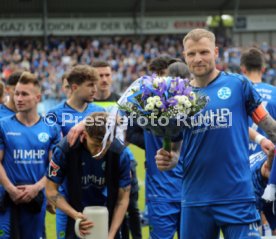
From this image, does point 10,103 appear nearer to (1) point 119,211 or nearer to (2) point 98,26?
(1) point 119,211

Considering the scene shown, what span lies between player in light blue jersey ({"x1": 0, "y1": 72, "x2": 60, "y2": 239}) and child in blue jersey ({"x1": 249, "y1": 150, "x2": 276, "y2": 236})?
2.09 metres

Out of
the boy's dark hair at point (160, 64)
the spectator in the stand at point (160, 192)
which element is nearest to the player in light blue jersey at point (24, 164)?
the spectator in the stand at point (160, 192)

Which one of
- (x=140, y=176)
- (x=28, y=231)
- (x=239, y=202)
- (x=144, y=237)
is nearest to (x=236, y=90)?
(x=239, y=202)

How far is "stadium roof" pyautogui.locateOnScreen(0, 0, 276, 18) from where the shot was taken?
151ft

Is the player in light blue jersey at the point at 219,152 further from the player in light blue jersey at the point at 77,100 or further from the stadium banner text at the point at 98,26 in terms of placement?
the stadium banner text at the point at 98,26

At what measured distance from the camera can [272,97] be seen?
7.50 m

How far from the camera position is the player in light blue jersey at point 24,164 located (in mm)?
6574

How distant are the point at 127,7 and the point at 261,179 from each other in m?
41.9

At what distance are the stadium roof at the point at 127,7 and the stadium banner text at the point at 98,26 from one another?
2.21 ft

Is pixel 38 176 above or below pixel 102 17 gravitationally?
below

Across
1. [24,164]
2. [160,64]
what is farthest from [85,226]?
[160,64]

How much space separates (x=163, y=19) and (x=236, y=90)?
43.9 meters

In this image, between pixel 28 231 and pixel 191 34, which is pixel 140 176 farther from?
pixel 191 34

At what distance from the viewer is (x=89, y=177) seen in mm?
5516
